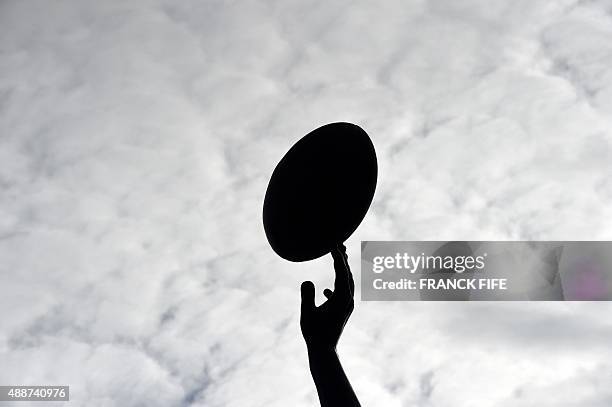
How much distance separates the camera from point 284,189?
771cm

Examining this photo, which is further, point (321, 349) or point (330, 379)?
point (321, 349)

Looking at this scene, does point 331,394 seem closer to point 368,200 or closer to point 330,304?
point 330,304

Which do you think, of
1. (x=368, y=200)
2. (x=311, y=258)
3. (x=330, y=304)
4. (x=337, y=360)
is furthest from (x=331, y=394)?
(x=368, y=200)

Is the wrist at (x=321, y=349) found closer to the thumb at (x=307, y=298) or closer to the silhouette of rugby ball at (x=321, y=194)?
the thumb at (x=307, y=298)

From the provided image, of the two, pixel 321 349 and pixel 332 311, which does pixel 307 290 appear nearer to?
pixel 332 311

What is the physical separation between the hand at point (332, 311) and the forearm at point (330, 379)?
0.09 meters

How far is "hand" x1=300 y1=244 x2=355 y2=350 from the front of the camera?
770 cm

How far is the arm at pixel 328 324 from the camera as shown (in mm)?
7484

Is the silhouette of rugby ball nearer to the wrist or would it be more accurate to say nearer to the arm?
the arm

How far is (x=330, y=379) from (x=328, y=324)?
0.64m

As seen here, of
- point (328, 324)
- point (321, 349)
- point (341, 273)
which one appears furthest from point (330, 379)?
point (341, 273)

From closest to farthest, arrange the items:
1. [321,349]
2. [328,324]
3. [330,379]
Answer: [330,379], [321,349], [328,324]

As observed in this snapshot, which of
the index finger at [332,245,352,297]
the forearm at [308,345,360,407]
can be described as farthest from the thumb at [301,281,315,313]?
the forearm at [308,345,360,407]

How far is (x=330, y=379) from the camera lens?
24.4 ft
